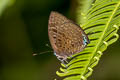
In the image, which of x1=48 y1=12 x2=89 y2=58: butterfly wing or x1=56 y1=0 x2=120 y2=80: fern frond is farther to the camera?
x1=48 y1=12 x2=89 y2=58: butterfly wing

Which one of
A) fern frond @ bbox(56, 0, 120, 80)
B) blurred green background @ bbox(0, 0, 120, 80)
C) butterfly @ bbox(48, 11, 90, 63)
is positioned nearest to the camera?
fern frond @ bbox(56, 0, 120, 80)

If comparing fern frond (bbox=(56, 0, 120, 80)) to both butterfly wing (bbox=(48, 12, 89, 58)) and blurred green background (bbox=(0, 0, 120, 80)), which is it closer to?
butterfly wing (bbox=(48, 12, 89, 58))

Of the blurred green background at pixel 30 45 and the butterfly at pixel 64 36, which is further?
the blurred green background at pixel 30 45

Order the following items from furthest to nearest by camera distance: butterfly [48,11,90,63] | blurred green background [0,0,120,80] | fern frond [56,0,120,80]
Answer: blurred green background [0,0,120,80]
butterfly [48,11,90,63]
fern frond [56,0,120,80]

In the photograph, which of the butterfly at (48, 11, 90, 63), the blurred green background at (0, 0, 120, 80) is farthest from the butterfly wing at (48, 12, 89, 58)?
the blurred green background at (0, 0, 120, 80)

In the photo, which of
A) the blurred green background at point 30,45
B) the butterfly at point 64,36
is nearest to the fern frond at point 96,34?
the butterfly at point 64,36

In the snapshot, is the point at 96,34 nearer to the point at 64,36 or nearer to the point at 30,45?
the point at 64,36

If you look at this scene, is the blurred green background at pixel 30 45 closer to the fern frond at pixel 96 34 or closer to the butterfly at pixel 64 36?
the butterfly at pixel 64 36
